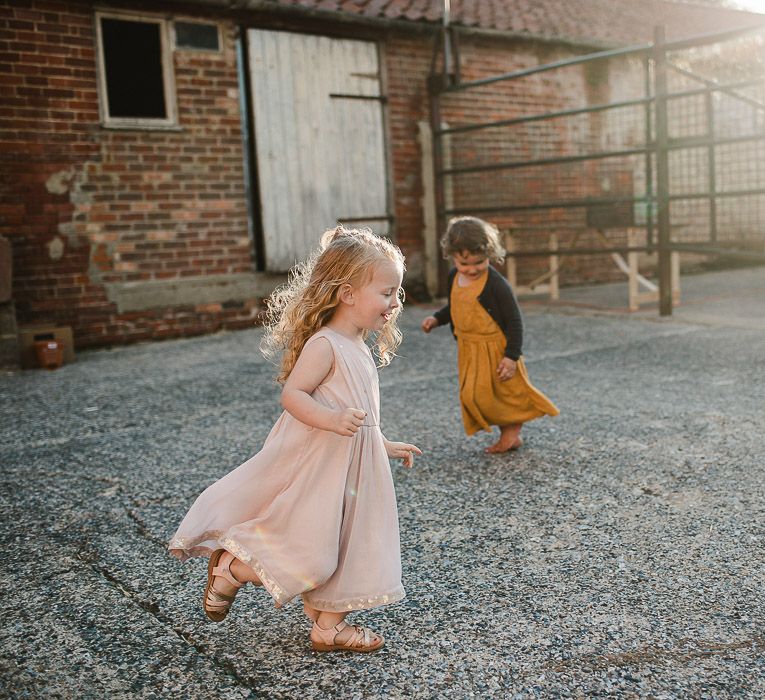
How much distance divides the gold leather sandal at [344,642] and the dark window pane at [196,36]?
7.02 m

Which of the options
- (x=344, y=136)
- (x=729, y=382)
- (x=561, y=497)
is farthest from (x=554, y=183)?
(x=561, y=497)

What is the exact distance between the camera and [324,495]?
213cm

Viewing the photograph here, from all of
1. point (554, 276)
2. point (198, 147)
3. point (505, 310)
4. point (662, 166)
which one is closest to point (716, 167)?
point (554, 276)

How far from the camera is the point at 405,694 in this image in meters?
1.95

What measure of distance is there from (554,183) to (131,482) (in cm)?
830

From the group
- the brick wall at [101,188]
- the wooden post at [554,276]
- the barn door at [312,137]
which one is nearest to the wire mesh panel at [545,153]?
the wooden post at [554,276]

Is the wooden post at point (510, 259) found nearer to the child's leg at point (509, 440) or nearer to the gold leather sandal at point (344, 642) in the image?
the child's leg at point (509, 440)

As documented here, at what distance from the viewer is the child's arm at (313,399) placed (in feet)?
6.63

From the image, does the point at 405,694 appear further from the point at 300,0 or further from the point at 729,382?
the point at 300,0

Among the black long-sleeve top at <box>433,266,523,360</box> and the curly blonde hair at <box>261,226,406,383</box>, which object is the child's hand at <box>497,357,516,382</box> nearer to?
the black long-sleeve top at <box>433,266,523,360</box>

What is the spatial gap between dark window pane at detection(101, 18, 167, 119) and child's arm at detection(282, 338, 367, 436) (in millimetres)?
6461

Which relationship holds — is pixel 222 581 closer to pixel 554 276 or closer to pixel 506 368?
pixel 506 368

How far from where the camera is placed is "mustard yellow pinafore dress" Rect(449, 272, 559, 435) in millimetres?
3895

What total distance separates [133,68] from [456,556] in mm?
6623
